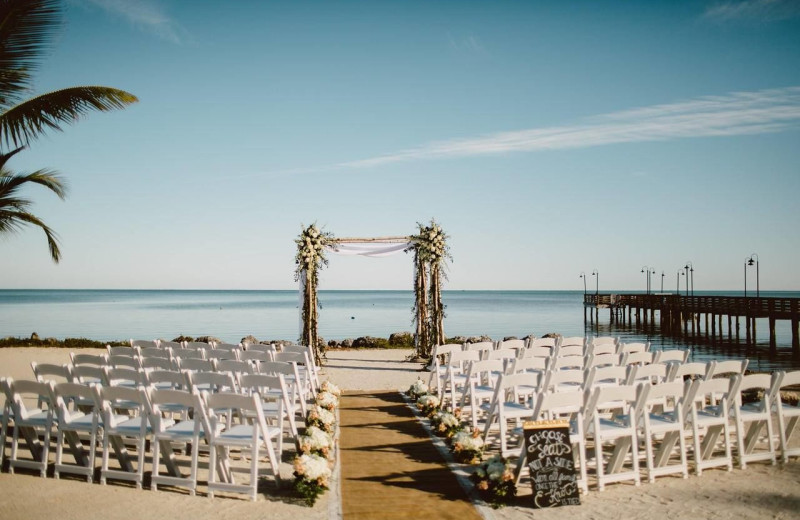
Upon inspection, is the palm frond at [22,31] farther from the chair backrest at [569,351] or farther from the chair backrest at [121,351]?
the chair backrest at [569,351]

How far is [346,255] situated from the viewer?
1577 centimetres

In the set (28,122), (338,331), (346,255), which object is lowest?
(338,331)

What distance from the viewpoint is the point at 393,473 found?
582cm

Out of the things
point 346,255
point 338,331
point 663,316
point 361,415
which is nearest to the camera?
point 361,415

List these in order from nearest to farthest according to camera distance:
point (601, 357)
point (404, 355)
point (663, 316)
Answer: point (601, 357) → point (404, 355) → point (663, 316)

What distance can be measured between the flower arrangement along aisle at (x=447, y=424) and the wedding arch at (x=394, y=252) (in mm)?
7384

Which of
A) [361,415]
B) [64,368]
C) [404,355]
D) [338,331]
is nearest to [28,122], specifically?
[64,368]

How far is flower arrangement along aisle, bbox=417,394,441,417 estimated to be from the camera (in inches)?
330

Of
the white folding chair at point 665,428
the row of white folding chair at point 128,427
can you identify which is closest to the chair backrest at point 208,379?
the row of white folding chair at point 128,427

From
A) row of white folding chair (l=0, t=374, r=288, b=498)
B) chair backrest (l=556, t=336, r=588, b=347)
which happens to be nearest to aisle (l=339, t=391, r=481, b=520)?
row of white folding chair (l=0, t=374, r=288, b=498)

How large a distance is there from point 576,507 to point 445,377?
4.24 metres

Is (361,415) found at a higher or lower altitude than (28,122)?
lower

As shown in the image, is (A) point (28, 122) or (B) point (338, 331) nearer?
(A) point (28, 122)

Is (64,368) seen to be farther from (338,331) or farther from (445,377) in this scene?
(338,331)
